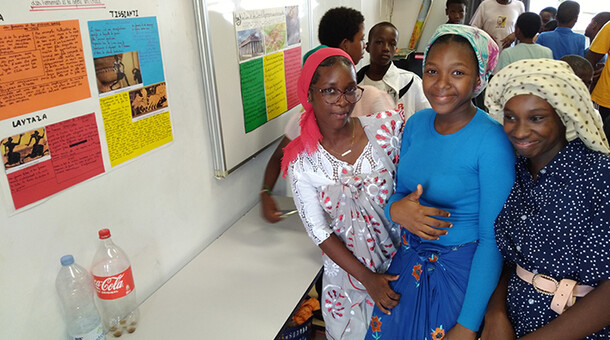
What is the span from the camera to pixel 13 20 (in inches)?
40.9

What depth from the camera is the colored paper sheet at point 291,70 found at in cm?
238

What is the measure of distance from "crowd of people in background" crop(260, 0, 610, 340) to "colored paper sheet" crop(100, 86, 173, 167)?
462mm

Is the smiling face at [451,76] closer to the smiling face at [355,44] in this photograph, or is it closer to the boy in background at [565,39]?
the smiling face at [355,44]

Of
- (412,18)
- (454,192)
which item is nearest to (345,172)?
(454,192)

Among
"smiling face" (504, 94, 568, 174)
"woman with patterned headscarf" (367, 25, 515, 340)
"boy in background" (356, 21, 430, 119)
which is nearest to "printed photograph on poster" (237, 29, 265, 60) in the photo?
"boy in background" (356, 21, 430, 119)

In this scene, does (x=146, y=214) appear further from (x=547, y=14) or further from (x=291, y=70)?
(x=547, y=14)

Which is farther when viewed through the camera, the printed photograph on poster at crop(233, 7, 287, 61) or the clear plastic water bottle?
the printed photograph on poster at crop(233, 7, 287, 61)

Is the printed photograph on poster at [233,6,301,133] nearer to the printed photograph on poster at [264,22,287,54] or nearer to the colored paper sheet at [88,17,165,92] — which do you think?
the printed photograph on poster at [264,22,287,54]

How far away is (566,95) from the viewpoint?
3.14ft

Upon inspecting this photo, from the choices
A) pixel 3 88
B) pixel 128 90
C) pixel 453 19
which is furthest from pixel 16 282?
pixel 453 19

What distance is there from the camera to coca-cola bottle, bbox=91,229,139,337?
1325 mm

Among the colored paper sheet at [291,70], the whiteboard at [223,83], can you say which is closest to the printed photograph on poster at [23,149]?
the whiteboard at [223,83]

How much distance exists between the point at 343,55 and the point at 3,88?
0.96 m

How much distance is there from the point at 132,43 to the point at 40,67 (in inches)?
13.1
